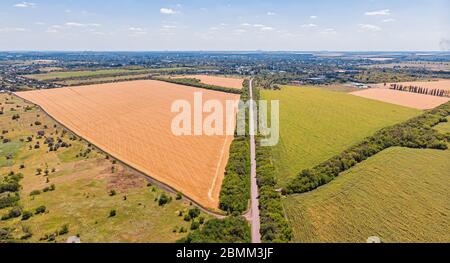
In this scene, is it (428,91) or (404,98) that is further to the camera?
(428,91)

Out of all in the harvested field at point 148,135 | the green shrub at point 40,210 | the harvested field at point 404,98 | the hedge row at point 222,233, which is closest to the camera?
the hedge row at point 222,233

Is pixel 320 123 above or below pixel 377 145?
above

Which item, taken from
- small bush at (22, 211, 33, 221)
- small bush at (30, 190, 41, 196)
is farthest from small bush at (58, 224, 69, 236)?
small bush at (30, 190, 41, 196)

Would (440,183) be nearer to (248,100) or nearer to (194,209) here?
(194,209)

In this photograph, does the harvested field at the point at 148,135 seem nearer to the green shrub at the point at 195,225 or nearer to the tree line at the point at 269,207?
the green shrub at the point at 195,225

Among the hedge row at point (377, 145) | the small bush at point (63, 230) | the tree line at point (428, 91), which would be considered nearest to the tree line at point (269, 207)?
the hedge row at point (377, 145)

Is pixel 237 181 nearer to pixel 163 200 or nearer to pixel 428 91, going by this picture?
pixel 163 200

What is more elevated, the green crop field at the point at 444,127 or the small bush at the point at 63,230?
the green crop field at the point at 444,127

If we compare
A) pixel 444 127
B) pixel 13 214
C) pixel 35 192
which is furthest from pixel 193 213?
pixel 444 127
